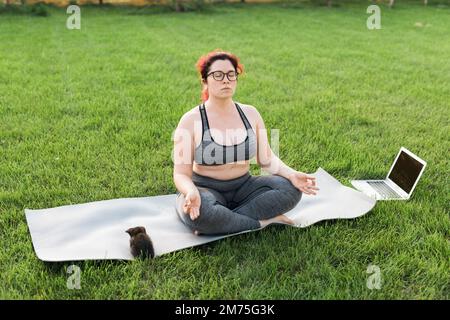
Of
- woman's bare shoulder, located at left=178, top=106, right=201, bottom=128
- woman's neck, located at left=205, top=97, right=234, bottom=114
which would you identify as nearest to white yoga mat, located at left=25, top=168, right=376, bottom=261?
woman's bare shoulder, located at left=178, top=106, right=201, bottom=128

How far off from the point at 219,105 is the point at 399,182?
175 cm

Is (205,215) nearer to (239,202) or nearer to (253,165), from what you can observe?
(239,202)

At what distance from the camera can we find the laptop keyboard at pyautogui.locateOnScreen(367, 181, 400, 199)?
4.07m

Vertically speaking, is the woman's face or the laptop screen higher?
the woman's face

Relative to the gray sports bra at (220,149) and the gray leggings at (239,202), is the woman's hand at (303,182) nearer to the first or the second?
the gray leggings at (239,202)

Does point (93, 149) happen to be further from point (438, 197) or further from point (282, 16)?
point (282, 16)

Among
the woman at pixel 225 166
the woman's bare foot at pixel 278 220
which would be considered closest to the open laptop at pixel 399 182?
the woman's bare foot at pixel 278 220

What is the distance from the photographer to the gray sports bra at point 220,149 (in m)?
3.41

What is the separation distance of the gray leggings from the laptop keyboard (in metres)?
0.95

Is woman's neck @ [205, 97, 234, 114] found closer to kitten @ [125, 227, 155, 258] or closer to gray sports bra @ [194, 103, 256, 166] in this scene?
gray sports bra @ [194, 103, 256, 166]

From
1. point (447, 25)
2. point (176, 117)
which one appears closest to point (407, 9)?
point (447, 25)

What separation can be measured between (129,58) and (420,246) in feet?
22.0

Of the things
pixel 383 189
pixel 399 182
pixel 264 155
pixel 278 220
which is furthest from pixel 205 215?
pixel 399 182

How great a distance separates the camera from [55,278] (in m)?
2.95
